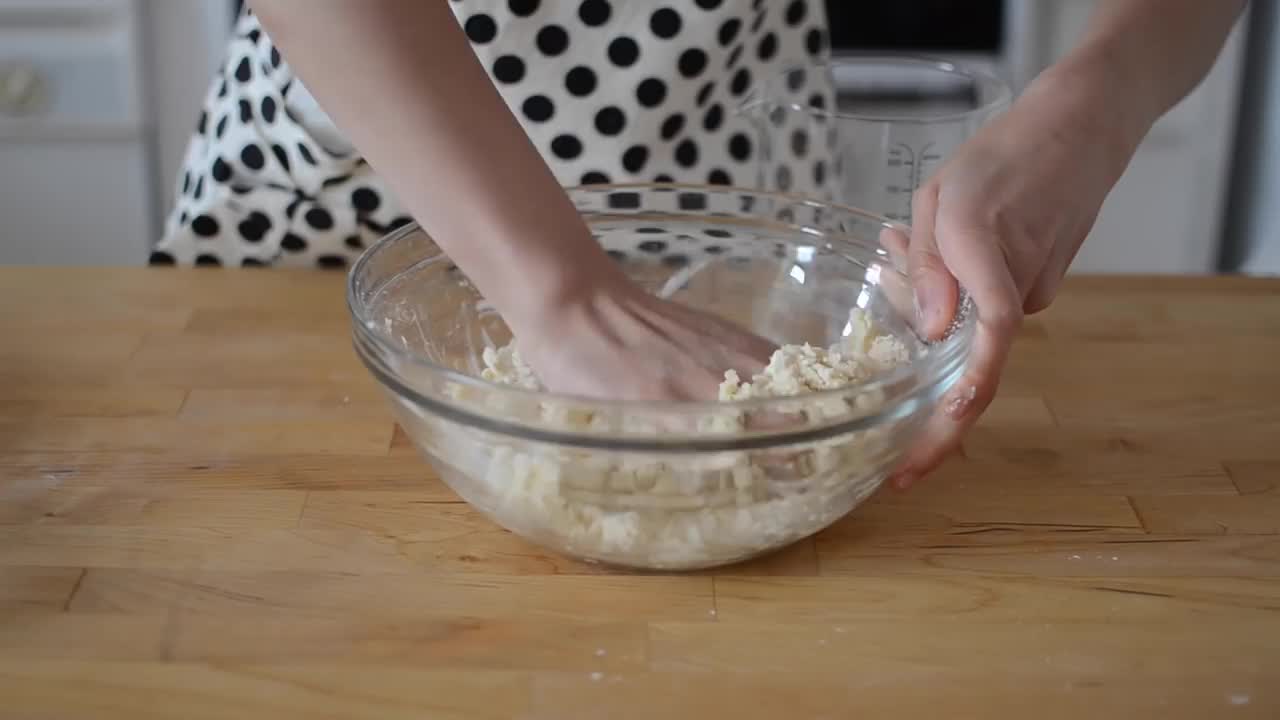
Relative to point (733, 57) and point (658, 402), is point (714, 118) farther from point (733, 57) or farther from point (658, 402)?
point (658, 402)

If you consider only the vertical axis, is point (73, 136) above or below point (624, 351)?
below

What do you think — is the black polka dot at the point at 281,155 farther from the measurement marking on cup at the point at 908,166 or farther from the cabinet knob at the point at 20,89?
the cabinet knob at the point at 20,89

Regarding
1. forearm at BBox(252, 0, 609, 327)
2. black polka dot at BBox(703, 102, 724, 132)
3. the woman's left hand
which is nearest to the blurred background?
black polka dot at BBox(703, 102, 724, 132)

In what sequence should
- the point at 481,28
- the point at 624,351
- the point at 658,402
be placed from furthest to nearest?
the point at 481,28, the point at 624,351, the point at 658,402

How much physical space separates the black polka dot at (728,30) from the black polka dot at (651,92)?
6 cm

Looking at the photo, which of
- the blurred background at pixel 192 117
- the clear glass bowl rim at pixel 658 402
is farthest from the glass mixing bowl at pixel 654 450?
the blurred background at pixel 192 117

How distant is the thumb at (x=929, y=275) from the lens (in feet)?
2.43

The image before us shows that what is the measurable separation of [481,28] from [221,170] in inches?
10.8

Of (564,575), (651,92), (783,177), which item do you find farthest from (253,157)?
(564,575)

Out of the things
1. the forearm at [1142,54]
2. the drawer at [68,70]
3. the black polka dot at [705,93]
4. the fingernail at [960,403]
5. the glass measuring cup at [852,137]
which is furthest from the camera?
the drawer at [68,70]

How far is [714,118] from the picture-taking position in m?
1.14

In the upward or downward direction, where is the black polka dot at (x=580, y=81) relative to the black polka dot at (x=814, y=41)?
upward

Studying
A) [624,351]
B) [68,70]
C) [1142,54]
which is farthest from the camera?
[68,70]

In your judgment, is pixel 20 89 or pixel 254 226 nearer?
pixel 254 226
